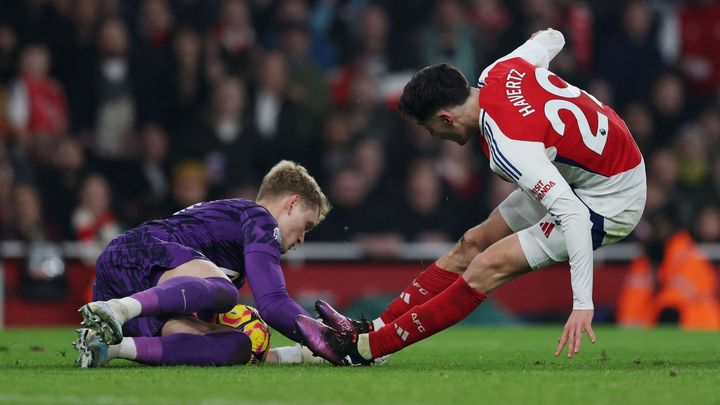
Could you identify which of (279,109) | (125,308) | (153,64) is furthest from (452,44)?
(125,308)

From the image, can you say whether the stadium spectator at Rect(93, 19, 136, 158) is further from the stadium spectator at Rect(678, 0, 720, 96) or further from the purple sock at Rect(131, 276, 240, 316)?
the purple sock at Rect(131, 276, 240, 316)

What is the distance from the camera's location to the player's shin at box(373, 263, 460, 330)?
23.3 feet

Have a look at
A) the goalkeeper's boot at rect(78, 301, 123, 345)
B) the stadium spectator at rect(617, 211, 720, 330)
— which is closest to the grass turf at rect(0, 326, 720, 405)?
the goalkeeper's boot at rect(78, 301, 123, 345)

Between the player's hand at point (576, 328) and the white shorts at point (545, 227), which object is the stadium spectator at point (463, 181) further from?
the player's hand at point (576, 328)

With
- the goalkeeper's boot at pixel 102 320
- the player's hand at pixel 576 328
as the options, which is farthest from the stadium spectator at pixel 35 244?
the player's hand at pixel 576 328

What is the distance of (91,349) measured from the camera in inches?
240

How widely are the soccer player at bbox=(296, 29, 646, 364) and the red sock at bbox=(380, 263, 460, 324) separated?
27 cm

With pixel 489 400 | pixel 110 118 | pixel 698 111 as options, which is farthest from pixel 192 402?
pixel 698 111

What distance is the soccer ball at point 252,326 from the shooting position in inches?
266

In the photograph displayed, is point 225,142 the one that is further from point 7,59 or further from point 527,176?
point 527,176

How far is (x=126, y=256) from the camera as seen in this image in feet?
21.2

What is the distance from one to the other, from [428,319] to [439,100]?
3.52 feet

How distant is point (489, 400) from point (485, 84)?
2.18 metres

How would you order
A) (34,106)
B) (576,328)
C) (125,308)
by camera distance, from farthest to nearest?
(34,106)
(576,328)
(125,308)
